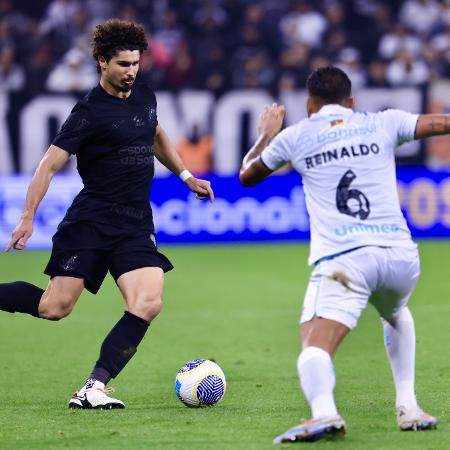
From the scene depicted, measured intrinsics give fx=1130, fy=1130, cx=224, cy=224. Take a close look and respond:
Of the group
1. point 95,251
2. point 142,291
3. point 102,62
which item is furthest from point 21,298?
point 102,62

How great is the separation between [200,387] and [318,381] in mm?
1587

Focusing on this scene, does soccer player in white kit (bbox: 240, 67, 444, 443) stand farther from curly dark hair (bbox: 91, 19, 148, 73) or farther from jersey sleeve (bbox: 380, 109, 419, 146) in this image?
curly dark hair (bbox: 91, 19, 148, 73)

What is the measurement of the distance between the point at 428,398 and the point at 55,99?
1375 cm

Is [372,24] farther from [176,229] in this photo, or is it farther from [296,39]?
[176,229]

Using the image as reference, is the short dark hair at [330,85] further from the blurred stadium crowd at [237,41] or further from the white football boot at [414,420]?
the blurred stadium crowd at [237,41]

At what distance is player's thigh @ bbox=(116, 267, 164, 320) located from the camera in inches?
263

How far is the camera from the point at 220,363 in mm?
8523

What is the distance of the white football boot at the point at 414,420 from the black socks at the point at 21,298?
2445 millimetres

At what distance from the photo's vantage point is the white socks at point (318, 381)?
5059mm

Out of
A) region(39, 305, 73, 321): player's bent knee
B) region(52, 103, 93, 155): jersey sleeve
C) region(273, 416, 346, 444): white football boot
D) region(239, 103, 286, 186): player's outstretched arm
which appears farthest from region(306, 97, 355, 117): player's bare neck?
region(39, 305, 73, 321): player's bent knee

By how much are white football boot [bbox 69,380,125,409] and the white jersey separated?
1.78 metres

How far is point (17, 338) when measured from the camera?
10.2 m

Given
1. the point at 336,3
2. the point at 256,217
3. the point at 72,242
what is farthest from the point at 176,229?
the point at 72,242

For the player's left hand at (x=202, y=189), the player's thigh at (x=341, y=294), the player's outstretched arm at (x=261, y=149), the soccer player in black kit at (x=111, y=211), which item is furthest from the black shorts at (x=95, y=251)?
the player's thigh at (x=341, y=294)
